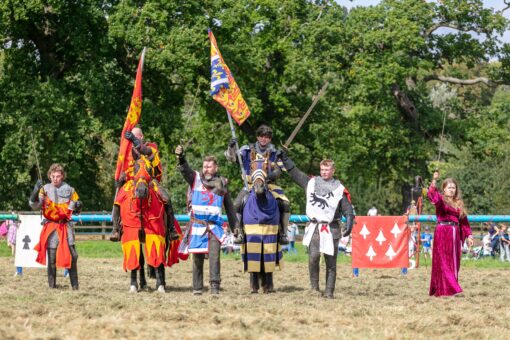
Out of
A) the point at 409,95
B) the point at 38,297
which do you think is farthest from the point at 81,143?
the point at 38,297

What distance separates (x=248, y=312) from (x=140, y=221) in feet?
10.4

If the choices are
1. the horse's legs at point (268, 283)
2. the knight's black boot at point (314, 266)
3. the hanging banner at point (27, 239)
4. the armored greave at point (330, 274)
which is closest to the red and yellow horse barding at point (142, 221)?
the horse's legs at point (268, 283)

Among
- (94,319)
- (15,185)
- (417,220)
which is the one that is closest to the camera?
(94,319)

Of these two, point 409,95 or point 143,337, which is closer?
point 143,337

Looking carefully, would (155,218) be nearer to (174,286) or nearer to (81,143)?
(174,286)

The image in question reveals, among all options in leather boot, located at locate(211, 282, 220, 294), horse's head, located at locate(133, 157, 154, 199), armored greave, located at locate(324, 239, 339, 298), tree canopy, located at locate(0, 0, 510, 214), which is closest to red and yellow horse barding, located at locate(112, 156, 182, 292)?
horse's head, located at locate(133, 157, 154, 199)

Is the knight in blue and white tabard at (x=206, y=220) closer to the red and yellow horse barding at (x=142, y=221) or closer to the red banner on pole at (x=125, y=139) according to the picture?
the red and yellow horse barding at (x=142, y=221)

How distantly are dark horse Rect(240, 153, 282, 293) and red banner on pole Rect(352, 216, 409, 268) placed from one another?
4848 mm

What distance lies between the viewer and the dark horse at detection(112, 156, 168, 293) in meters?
12.4

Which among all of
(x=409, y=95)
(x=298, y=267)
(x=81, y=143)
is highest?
(x=409, y=95)

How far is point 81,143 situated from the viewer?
1298 inches

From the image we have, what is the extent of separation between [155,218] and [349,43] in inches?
1149

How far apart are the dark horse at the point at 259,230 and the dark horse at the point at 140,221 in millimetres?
1033

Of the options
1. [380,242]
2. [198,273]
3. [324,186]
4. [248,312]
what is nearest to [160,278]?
[198,273]
